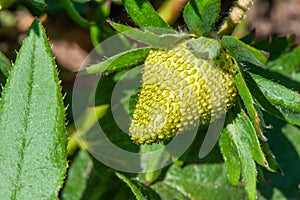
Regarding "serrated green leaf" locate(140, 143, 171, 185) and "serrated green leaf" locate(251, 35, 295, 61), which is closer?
"serrated green leaf" locate(140, 143, 171, 185)

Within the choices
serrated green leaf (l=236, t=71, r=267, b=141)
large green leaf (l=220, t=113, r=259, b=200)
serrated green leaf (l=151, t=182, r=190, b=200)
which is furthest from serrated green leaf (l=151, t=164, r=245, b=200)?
serrated green leaf (l=236, t=71, r=267, b=141)

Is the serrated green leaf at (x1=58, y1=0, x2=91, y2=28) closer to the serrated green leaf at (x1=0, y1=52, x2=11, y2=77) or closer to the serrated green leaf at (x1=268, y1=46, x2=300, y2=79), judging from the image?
the serrated green leaf at (x1=0, y1=52, x2=11, y2=77)

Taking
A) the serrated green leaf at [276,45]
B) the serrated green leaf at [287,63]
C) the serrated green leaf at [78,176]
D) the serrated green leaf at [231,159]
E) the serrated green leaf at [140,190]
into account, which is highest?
the serrated green leaf at [276,45]

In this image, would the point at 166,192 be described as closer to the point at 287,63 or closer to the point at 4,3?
the point at 287,63

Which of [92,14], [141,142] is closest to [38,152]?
[141,142]

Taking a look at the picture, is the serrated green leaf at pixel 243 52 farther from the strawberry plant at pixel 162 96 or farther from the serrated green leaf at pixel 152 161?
the serrated green leaf at pixel 152 161

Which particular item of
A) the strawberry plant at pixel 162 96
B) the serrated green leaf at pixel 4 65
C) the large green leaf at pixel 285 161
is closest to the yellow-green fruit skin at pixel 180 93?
the strawberry plant at pixel 162 96

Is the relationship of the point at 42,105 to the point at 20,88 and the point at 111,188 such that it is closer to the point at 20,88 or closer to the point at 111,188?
the point at 20,88
